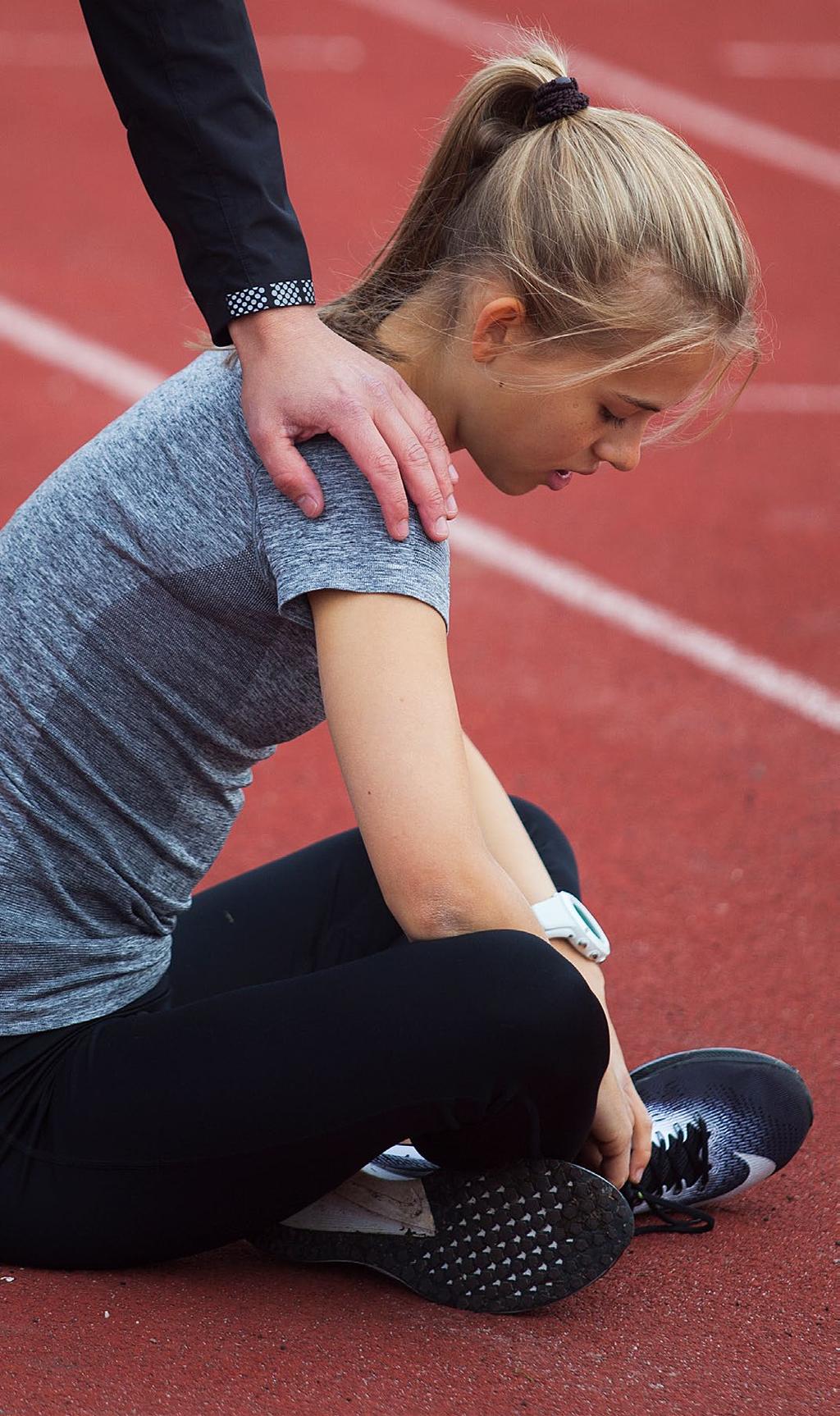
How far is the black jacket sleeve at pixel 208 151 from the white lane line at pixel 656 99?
7.20m

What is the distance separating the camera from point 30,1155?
199cm

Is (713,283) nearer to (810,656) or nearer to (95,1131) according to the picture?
(95,1131)

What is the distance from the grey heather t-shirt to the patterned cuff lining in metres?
0.08

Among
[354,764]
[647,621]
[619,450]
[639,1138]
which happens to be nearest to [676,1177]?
[639,1138]

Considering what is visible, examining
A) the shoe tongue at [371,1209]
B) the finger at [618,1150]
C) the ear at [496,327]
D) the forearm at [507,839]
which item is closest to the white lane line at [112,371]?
the forearm at [507,839]

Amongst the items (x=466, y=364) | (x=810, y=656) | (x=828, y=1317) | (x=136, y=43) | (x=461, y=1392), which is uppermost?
(x=136, y=43)

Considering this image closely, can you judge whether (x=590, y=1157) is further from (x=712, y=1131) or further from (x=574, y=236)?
(x=574, y=236)

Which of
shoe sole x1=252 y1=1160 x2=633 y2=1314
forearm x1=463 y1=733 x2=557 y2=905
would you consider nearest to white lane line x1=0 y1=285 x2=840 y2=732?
forearm x1=463 y1=733 x2=557 y2=905

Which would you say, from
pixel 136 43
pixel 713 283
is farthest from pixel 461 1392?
pixel 136 43

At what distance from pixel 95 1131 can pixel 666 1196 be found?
2.81ft

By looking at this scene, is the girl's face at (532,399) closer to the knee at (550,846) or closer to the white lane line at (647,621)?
the knee at (550,846)

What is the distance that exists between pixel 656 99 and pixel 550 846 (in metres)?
8.77

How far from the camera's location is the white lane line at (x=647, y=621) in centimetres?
431

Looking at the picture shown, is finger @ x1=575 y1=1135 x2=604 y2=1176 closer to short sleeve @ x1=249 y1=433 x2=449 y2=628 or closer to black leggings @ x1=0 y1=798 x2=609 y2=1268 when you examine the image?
black leggings @ x1=0 y1=798 x2=609 y2=1268
